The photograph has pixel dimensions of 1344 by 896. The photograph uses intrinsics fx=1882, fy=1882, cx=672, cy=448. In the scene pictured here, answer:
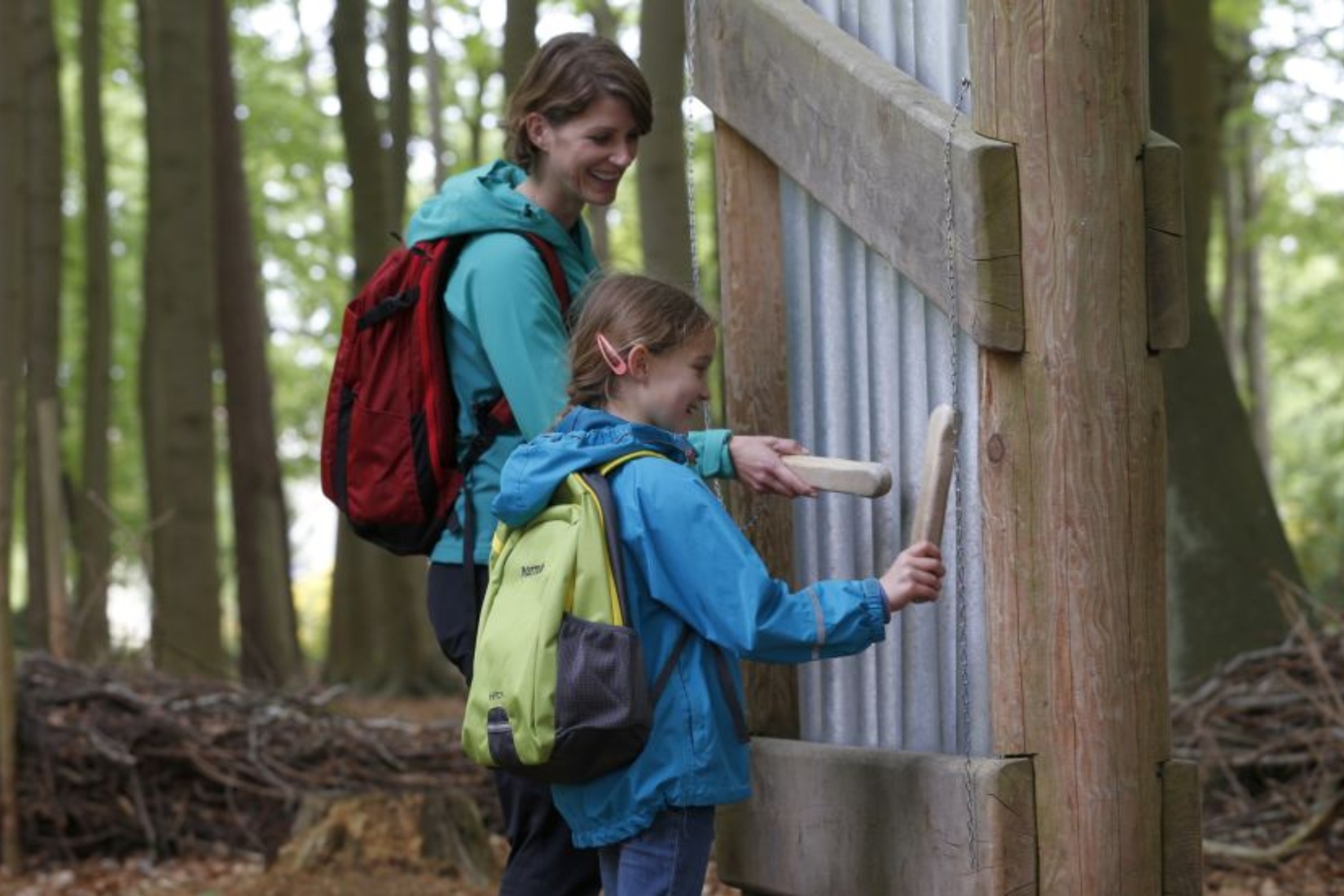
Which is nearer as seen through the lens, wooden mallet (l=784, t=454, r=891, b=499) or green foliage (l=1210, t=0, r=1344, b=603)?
wooden mallet (l=784, t=454, r=891, b=499)

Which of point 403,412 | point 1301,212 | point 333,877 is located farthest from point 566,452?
point 1301,212

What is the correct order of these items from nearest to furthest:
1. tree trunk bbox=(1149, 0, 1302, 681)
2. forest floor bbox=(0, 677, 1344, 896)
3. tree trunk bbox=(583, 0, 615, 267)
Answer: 1. forest floor bbox=(0, 677, 1344, 896)
2. tree trunk bbox=(1149, 0, 1302, 681)
3. tree trunk bbox=(583, 0, 615, 267)

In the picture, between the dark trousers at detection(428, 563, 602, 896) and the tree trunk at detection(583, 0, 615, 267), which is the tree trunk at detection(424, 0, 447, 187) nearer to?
the tree trunk at detection(583, 0, 615, 267)

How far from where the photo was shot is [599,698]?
3.06 meters

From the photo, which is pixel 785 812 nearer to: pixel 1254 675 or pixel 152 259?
pixel 1254 675

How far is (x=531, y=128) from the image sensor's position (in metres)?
3.65

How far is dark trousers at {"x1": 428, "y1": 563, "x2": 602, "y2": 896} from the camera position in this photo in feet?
11.6

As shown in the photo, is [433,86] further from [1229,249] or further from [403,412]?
[403,412]

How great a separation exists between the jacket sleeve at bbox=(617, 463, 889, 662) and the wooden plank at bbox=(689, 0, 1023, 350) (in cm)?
51

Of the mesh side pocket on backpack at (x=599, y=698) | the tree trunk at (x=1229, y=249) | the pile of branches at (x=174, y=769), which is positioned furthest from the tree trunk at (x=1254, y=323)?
the mesh side pocket on backpack at (x=599, y=698)

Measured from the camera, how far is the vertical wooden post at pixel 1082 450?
3.08 meters

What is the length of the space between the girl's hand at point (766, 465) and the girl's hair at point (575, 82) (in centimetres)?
70

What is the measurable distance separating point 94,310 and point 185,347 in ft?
17.3

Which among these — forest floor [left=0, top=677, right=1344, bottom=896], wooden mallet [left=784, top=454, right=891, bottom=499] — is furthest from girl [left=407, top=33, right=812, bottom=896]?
forest floor [left=0, top=677, right=1344, bottom=896]
